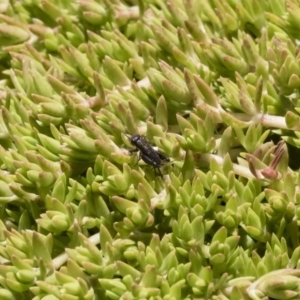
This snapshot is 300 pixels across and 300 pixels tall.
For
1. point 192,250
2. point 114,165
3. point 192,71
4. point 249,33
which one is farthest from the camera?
point 249,33

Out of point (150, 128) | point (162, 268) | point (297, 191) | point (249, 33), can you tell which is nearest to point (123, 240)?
point (162, 268)

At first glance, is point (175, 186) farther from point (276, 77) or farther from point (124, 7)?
point (124, 7)

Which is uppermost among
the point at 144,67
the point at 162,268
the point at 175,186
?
the point at 144,67

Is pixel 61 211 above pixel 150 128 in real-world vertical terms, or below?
below
